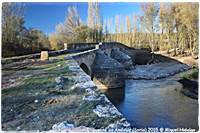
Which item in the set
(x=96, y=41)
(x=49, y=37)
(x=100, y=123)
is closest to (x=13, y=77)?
(x=49, y=37)

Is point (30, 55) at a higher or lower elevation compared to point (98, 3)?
lower

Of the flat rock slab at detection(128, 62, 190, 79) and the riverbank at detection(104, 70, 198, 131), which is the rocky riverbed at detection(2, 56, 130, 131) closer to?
the riverbank at detection(104, 70, 198, 131)

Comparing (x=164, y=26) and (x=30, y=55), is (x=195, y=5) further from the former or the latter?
(x=30, y=55)

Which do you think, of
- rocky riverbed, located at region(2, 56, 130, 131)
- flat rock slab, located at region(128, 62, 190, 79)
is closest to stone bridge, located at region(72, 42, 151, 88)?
flat rock slab, located at region(128, 62, 190, 79)

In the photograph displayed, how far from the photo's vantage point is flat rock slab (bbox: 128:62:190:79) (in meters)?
6.97

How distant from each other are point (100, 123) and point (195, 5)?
1.74 meters

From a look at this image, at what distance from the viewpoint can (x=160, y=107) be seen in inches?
251

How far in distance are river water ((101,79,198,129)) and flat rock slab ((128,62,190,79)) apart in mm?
349

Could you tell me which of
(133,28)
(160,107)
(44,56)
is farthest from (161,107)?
(44,56)

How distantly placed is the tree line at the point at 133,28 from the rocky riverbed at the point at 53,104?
1.54ft

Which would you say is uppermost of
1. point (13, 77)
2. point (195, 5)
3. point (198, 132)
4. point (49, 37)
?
point (195, 5)

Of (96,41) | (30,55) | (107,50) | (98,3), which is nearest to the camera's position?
(98,3)

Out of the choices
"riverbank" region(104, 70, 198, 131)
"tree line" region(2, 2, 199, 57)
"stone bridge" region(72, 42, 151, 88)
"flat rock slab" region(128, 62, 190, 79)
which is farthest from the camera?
"stone bridge" region(72, 42, 151, 88)

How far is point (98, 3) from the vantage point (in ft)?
15.5
